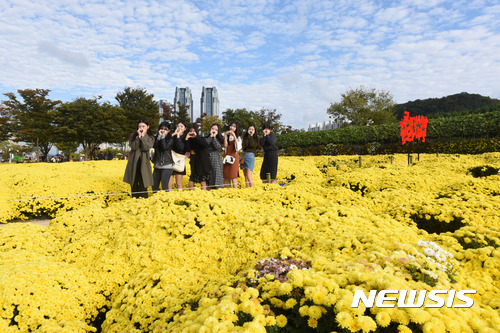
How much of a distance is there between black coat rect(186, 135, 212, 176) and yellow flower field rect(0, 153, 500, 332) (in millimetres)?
1768

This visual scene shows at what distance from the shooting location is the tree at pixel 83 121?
2638 cm

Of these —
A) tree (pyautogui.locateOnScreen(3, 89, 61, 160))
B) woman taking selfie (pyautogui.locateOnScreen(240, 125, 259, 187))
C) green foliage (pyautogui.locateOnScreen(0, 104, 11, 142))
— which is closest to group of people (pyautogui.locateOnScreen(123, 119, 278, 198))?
woman taking selfie (pyautogui.locateOnScreen(240, 125, 259, 187))

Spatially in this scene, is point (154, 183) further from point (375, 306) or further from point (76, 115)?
point (76, 115)

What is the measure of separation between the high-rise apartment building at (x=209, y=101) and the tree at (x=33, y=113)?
11795cm

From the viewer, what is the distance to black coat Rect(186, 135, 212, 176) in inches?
260

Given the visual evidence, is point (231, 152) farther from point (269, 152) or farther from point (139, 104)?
point (139, 104)

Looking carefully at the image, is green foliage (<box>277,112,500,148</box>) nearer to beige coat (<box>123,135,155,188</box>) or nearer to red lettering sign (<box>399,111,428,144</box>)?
red lettering sign (<box>399,111,428,144</box>)

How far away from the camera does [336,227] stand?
132 inches

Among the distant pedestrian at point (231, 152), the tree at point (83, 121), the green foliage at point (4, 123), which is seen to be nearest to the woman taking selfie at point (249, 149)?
the distant pedestrian at point (231, 152)

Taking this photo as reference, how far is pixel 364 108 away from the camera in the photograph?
46250mm

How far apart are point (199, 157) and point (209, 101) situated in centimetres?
14452

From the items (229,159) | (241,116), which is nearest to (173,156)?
(229,159)

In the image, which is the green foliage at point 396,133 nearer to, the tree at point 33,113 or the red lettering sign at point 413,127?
the red lettering sign at point 413,127

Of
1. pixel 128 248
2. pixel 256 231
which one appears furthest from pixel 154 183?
pixel 256 231
